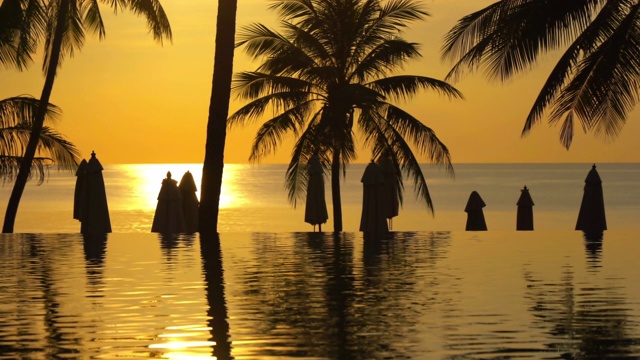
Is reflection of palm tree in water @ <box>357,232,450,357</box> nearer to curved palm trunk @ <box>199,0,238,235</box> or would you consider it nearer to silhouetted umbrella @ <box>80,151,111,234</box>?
curved palm trunk @ <box>199,0,238,235</box>

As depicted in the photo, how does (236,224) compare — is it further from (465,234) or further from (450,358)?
(450,358)

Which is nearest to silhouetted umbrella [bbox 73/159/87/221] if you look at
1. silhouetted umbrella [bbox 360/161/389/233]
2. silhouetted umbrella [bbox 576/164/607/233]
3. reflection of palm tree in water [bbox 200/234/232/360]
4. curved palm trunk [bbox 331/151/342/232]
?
reflection of palm tree in water [bbox 200/234/232/360]

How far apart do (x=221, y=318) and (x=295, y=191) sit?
940 inches

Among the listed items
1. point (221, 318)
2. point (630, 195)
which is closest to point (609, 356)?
point (221, 318)

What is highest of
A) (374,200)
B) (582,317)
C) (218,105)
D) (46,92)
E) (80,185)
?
(46,92)

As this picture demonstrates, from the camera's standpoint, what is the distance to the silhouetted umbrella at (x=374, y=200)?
941 inches

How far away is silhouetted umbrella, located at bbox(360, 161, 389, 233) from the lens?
23.9 meters

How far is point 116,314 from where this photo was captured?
38.4ft

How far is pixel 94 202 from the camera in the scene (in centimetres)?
2367

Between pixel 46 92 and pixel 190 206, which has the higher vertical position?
pixel 46 92

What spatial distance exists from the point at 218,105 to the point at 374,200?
3.88 m

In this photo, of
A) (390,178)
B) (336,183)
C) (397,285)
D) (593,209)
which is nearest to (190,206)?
(390,178)

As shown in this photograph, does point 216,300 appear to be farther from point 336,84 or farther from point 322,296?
point 336,84

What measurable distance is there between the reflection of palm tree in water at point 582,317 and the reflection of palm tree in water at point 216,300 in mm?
2683
